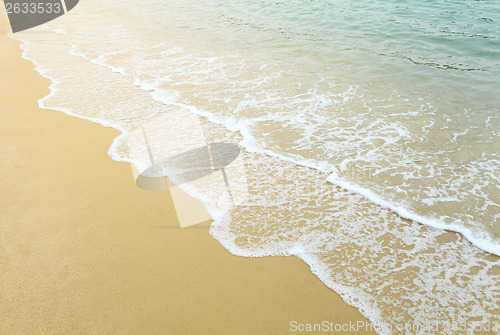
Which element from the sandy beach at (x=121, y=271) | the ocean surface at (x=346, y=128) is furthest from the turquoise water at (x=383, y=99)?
the sandy beach at (x=121, y=271)

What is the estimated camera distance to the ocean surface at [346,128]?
305 cm

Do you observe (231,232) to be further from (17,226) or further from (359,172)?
(17,226)

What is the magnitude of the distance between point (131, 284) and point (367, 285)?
193cm

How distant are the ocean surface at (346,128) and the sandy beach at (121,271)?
10.0 inches

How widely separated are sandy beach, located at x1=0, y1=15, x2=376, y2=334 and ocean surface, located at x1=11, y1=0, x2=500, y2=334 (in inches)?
10.0

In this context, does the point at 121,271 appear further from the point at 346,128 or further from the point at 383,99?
the point at 383,99

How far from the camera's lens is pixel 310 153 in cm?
472

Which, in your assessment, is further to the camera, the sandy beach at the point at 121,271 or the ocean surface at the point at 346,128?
the ocean surface at the point at 346,128

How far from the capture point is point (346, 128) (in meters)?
5.31

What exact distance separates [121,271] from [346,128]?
3724 millimetres

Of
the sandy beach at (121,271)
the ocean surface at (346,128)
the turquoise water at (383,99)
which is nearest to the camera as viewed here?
the sandy beach at (121,271)

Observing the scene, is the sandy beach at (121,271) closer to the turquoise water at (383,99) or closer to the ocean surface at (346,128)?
the ocean surface at (346,128)

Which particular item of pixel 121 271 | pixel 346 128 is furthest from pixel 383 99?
pixel 121 271

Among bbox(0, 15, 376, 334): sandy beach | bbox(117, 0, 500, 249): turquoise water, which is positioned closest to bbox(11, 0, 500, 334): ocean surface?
bbox(117, 0, 500, 249): turquoise water
